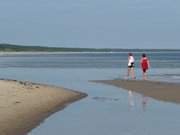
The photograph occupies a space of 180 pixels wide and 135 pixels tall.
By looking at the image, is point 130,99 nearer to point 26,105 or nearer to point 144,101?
point 144,101

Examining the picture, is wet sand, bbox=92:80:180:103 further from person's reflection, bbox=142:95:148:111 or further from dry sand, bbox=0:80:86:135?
dry sand, bbox=0:80:86:135

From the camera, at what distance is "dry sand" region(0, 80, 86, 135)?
16422 millimetres

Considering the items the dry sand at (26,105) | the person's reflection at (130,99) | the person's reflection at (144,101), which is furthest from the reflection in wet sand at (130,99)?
the dry sand at (26,105)

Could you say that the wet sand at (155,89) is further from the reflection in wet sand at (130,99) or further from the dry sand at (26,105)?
the dry sand at (26,105)

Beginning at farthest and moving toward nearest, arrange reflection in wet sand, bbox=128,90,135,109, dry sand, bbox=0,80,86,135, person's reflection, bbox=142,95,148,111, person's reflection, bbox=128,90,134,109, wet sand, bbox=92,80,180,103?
wet sand, bbox=92,80,180,103 → person's reflection, bbox=128,90,134,109 → reflection in wet sand, bbox=128,90,135,109 → person's reflection, bbox=142,95,148,111 → dry sand, bbox=0,80,86,135

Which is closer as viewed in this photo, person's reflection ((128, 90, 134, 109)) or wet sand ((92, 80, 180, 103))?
person's reflection ((128, 90, 134, 109))

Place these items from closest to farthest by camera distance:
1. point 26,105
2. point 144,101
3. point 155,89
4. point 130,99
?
point 26,105
point 144,101
point 130,99
point 155,89

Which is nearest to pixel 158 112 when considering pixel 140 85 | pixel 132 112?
pixel 132 112

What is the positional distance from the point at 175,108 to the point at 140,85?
38.5 feet

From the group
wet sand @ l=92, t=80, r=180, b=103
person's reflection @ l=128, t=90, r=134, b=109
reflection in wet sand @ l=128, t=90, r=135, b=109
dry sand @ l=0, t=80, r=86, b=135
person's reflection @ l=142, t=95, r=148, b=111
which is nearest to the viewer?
dry sand @ l=0, t=80, r=86, b=135

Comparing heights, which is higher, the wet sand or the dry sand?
the dry sand

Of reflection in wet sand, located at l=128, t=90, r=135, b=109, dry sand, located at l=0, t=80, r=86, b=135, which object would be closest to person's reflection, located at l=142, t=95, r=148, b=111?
reflection in wet sand, located at l=128, t=90, r=135, b=109

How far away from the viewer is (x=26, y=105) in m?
21.8

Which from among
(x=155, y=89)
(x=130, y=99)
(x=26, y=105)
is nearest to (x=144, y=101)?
(x=130, y=99)
